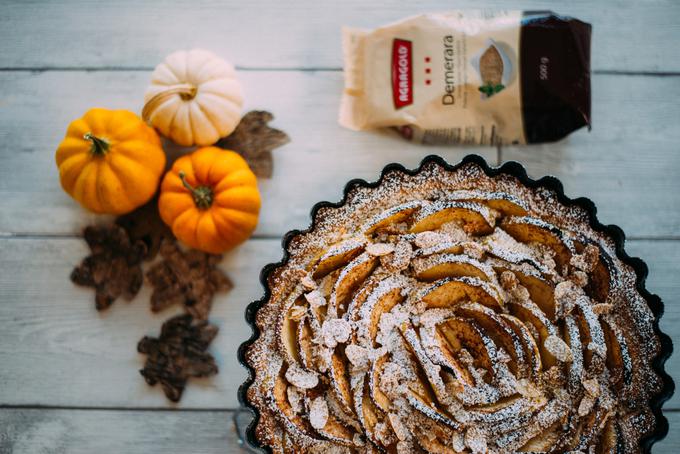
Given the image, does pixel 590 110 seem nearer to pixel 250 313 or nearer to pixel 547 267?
pixel 547 267

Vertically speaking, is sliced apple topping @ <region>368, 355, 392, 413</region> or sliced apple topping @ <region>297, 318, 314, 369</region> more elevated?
sliced apple topping @ <region>297, 318, 314, 369</region>

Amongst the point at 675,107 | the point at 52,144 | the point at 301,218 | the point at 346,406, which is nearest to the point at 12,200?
the point at 52,144

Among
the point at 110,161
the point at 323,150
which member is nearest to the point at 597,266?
the point at 323,150

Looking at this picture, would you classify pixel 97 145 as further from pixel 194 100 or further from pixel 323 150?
pixel 323 150

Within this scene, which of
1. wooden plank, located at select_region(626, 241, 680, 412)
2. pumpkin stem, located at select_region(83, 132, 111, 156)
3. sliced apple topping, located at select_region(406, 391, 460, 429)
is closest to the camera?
sliced apple topping, located at select_region(406, 391, 460, 429)

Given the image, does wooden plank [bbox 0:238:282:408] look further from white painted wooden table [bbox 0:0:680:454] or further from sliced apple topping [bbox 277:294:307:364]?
sliced apple topping [bbox 277:294:307:364]

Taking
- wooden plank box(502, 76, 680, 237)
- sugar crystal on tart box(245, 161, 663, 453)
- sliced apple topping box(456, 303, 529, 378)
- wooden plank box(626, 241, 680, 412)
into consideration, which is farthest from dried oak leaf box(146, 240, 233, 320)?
wooden plank box(626, 241, 680, 412)
